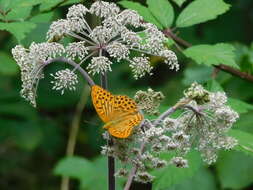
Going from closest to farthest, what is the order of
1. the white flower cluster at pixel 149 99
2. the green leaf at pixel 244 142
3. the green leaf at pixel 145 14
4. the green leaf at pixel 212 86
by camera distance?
the white flower cluster at pixel 149 99 < the green leaf at pixel 244 142 < the green leaf at pixel 145 14 < the green leaf at pixel 212 86

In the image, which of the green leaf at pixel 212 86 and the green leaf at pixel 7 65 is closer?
the green leaf at pixel 212 86

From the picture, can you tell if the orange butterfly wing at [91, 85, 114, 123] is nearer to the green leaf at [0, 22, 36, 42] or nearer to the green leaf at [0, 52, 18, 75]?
the green leaf at [0, 22, 36, 42]

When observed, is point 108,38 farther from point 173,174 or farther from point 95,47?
point 173,174

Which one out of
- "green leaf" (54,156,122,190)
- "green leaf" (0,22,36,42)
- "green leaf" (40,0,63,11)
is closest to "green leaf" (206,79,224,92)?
"green leaf" (40,0,63,11)

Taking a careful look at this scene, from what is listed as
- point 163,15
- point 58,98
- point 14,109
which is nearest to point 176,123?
point 163,15

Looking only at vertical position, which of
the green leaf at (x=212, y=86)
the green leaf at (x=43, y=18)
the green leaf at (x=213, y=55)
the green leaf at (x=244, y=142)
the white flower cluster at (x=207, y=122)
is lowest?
the green leaf at (x=212, y=86)

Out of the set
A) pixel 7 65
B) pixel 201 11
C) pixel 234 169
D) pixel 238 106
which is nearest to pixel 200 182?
pixel 234 169

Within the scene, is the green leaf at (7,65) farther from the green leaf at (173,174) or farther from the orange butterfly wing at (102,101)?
the orange butterfly wing at (102,101)

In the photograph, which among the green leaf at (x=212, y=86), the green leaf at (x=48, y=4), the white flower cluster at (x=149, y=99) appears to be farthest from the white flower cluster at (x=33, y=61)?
the green leaf at (x=212, y=86)
